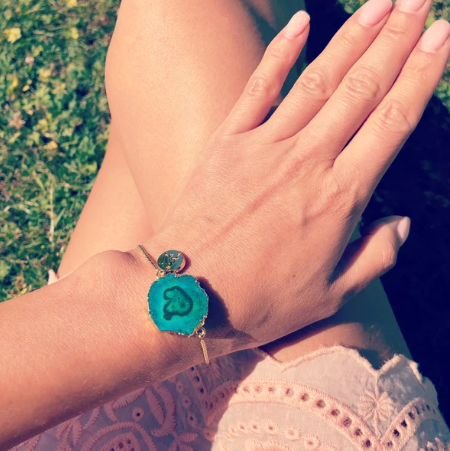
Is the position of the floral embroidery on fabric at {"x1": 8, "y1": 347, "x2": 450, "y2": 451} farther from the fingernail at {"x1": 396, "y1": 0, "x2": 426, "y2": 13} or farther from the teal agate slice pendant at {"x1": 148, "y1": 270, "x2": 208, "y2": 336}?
the fingernail at {"x1": 396, "y1": 0, "x2": 426, "y2": 13}

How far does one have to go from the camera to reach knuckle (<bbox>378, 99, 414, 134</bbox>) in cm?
165

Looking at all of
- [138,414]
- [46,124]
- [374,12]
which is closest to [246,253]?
[138,414]

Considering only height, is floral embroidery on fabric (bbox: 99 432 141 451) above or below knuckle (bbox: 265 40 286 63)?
below

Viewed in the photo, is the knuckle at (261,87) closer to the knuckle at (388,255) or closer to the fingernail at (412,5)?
the fingernail at (412,5)

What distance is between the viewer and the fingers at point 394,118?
1651 mm

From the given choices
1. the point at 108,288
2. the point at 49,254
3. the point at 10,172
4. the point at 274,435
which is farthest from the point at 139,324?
the point at 10,172

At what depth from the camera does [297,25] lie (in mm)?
1683

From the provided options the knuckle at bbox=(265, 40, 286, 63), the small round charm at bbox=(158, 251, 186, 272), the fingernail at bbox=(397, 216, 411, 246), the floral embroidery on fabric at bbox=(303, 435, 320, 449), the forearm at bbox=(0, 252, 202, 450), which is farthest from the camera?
the fingernail at bbox=(397, 216, 411, 246)

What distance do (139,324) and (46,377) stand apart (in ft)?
1.00

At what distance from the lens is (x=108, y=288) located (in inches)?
57.4

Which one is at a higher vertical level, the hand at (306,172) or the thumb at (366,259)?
the hand at (306,172)

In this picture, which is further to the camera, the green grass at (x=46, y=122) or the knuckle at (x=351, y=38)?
the green grass at (x=46, y=122)

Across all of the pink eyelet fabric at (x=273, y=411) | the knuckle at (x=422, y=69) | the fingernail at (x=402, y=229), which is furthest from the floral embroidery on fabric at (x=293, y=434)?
the knuckle at (x=422, y=69)

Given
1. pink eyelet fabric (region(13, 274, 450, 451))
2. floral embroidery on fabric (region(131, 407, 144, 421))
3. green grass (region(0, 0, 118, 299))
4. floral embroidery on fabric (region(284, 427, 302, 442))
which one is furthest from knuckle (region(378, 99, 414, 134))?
green grass (region(0, 0, 118, 299))
